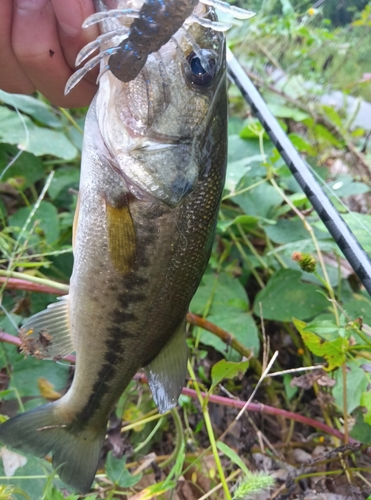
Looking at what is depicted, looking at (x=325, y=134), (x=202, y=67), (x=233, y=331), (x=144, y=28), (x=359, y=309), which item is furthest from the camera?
(x=325, y=134)

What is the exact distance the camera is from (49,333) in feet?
3.96

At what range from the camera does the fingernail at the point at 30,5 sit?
1.11m

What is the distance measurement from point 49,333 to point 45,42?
827 millimetres

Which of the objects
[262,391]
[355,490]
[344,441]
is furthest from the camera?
[262,391]

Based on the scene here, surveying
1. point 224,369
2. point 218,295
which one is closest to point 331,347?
point 224,369

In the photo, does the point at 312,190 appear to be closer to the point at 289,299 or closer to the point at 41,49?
the point at 289,299

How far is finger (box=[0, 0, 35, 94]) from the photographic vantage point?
1130mm

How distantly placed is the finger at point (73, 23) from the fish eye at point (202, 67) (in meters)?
0.30

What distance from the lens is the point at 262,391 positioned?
5.88ft

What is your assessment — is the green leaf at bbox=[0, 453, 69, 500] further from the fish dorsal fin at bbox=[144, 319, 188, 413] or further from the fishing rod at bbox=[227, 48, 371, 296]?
the fishing rod at bbox=[227, 48, 371, 296]

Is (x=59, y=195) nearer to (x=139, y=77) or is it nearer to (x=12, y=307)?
(x=12, y=307)

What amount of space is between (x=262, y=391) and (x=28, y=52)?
1.53 m

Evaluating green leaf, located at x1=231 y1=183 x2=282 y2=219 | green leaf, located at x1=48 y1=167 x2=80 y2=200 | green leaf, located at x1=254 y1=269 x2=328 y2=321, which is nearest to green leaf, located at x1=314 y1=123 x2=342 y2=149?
green leaf, located at x1=231 y1=183 x2=282 y2=219

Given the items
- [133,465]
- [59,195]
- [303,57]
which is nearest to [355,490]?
[133,465]
